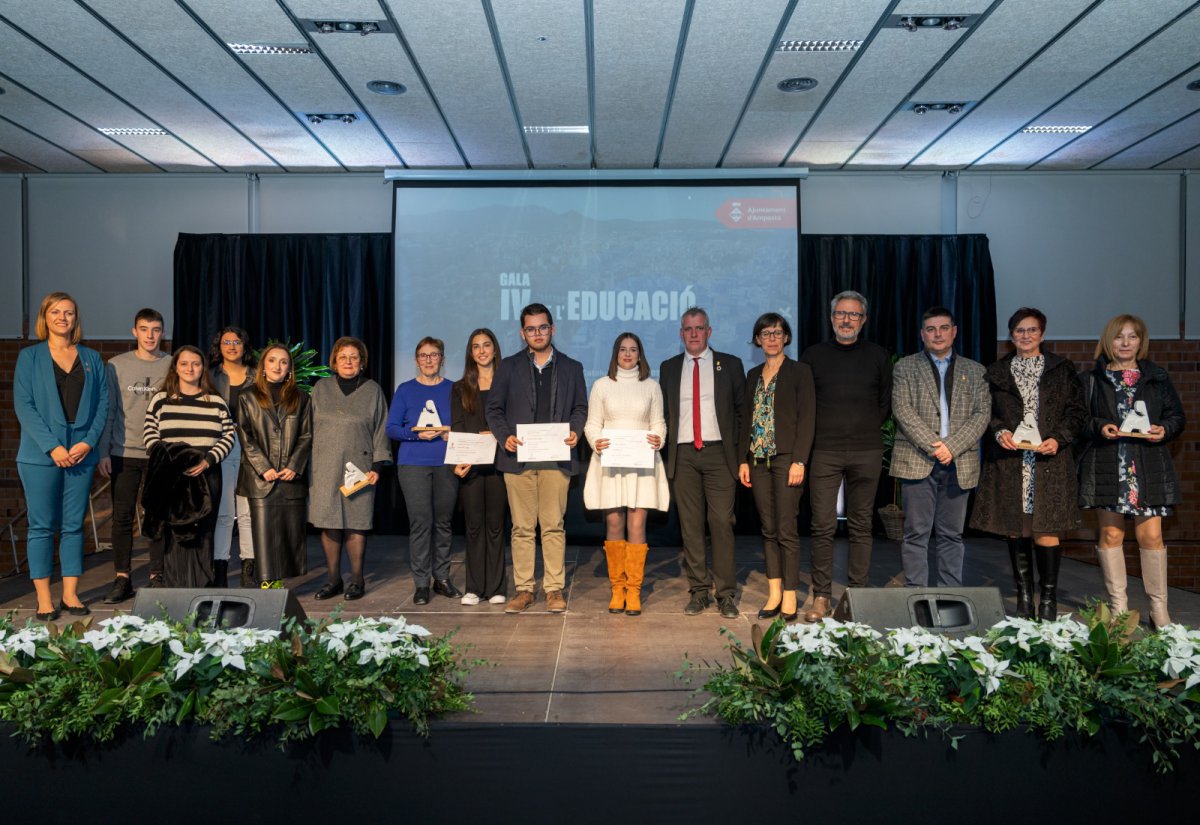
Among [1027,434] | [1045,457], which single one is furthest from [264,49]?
[1045,457]

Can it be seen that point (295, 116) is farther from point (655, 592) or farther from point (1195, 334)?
point (1195, 334)

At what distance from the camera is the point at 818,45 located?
15.4 feet

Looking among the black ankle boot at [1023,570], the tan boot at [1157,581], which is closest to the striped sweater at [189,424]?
the black ankle boot at [1023,570]

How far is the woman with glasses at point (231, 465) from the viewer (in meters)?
4.67

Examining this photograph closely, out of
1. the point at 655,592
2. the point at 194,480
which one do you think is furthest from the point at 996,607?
the point at 194,480

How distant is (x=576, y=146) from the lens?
648 centimetres

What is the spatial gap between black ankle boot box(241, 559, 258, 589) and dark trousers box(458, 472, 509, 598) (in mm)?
1265

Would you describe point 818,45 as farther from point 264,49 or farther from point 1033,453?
point 264,49

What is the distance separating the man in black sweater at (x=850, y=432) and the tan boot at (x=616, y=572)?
3.09ft

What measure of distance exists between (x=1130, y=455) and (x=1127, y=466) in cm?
5

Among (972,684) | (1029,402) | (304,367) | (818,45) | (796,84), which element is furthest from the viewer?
(304,367)

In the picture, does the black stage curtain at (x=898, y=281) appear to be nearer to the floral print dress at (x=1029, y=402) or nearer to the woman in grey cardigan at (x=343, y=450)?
the floral print dress at (x=1029, y=402)

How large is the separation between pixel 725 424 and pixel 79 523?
126 inches

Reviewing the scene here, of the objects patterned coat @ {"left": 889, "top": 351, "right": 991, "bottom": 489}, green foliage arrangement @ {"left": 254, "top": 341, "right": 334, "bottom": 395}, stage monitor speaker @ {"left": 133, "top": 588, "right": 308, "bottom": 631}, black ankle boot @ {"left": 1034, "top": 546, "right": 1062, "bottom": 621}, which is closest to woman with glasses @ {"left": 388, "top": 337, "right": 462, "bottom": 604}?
stage monitor speaker @ {"left": 133, "top": 588, "right": 308, "bottom": 631}
